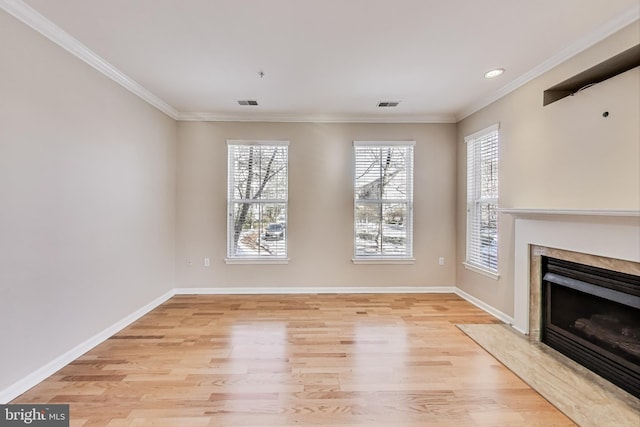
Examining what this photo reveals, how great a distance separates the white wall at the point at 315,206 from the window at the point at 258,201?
0.41 ft

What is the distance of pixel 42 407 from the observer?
1.94m

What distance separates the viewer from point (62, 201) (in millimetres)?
2406

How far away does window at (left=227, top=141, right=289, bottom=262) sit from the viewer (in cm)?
450

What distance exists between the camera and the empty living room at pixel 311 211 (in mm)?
2029

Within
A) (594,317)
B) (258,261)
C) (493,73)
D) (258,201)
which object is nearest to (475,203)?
(493,73)

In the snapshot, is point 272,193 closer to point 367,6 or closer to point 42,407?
point 367,6

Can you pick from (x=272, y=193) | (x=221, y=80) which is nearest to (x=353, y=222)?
(x=272, y=193)

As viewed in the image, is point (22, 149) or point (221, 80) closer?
point (22, 149)

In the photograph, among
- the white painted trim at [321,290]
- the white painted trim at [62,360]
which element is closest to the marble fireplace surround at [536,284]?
the white painted trim at [321,290]

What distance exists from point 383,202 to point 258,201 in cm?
189

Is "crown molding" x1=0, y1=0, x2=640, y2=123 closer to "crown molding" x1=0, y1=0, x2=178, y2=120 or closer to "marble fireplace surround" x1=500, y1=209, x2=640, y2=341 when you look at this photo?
"crown molding" x1=0, y1=0, x2=178, y2=120

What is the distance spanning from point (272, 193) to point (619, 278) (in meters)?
3.79
